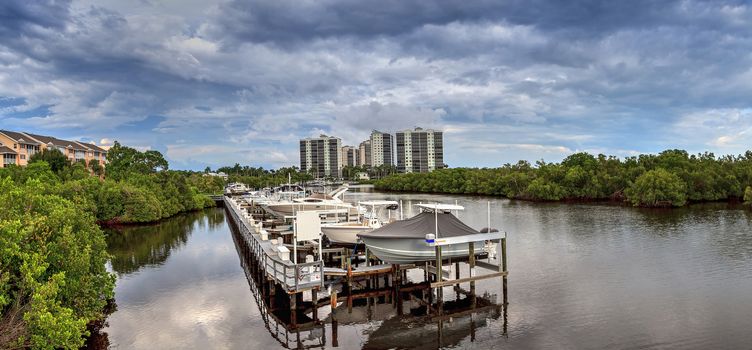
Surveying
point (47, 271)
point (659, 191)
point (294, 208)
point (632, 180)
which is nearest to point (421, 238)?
point (47, 271)

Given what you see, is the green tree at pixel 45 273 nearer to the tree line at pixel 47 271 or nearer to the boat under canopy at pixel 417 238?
the tree line at pixel 47 271

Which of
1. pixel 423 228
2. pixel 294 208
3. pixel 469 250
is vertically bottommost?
pixel 469 250

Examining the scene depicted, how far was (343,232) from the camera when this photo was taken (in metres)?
23.2

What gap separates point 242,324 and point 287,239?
12939 millimetres

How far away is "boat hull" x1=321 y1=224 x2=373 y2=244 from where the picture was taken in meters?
23.2

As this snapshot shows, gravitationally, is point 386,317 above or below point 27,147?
below

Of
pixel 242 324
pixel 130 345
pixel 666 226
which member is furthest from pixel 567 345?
pixel 666 226

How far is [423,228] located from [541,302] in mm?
5560

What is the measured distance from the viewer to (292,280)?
16484 mm

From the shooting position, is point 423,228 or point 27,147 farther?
point 27,147

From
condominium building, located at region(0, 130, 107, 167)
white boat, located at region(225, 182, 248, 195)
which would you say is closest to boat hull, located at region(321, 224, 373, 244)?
condominium building, located at region(0, 130, 107, 167)

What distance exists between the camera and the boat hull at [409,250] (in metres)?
18.4

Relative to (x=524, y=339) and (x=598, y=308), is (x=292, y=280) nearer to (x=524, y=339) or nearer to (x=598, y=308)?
(x=524, y=339)

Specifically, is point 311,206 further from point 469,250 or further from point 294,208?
point 469,250
